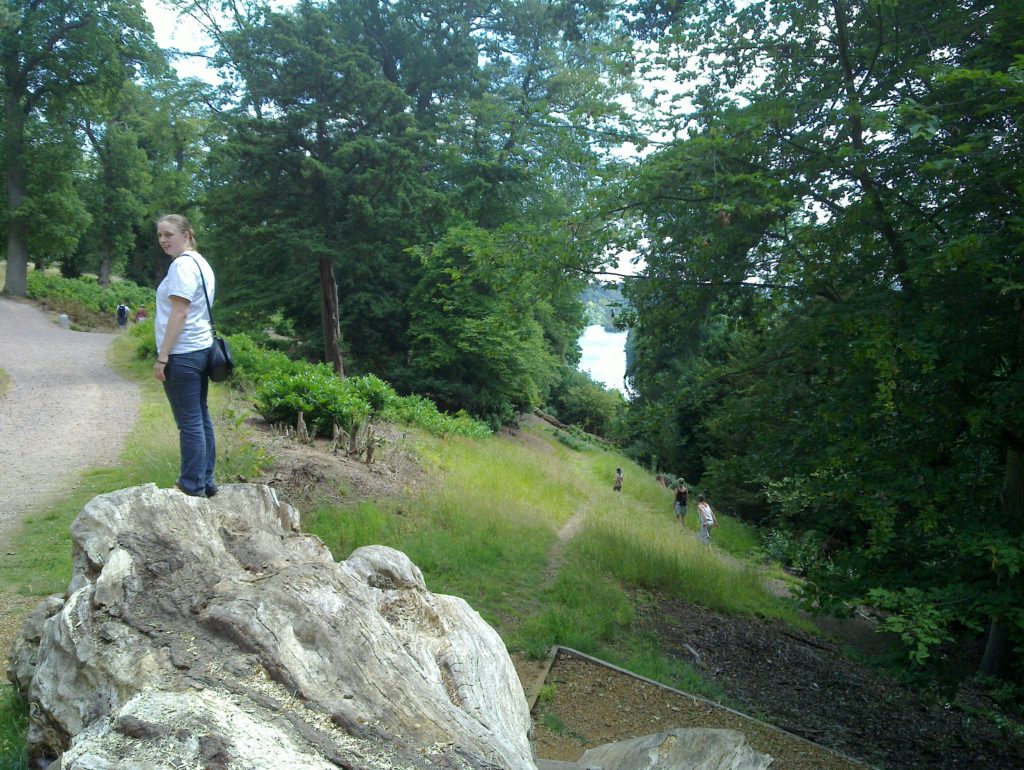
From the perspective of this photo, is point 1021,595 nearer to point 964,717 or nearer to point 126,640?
point 964,717

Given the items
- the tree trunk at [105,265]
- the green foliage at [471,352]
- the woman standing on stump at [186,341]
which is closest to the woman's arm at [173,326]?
the woman standing on stump at [186,341]

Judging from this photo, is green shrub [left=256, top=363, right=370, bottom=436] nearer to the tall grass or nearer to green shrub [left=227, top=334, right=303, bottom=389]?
the tall grass

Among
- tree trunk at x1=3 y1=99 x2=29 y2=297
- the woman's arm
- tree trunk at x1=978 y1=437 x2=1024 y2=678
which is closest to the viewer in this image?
the woman's arm

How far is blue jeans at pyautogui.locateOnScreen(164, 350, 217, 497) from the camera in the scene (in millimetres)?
4805

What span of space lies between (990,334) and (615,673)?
4.56m

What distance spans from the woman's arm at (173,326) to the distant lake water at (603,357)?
150 feet

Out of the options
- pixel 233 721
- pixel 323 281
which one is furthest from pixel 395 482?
pixel 323 281

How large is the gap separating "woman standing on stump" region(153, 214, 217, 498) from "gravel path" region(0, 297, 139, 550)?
9.97 feet

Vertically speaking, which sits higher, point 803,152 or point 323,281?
point 803,152

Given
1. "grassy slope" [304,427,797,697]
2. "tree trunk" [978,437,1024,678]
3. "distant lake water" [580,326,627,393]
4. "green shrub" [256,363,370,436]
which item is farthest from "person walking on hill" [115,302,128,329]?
"tree trunk" [978,437,1024,678]

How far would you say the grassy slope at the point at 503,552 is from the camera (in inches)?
285

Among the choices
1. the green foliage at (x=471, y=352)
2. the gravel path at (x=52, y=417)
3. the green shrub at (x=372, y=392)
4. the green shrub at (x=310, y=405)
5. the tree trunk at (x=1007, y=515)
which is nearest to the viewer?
the tree trunk at (x=1007, y=515)

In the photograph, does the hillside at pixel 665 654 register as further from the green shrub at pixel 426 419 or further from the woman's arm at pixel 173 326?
the green shrub at pixel 426 419

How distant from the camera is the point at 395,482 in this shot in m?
10.7
